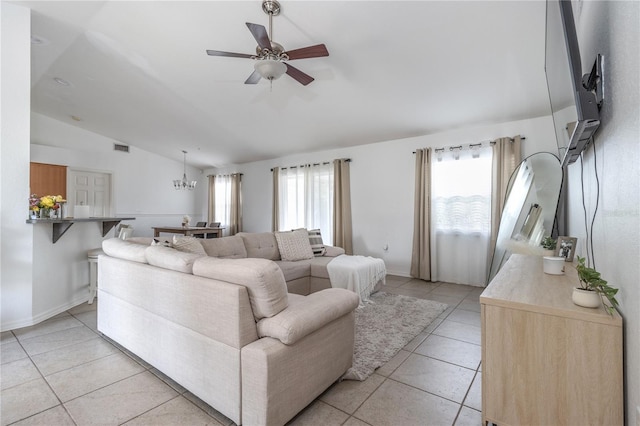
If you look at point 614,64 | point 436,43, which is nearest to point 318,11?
point 436,43

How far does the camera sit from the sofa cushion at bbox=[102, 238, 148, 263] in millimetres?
2100

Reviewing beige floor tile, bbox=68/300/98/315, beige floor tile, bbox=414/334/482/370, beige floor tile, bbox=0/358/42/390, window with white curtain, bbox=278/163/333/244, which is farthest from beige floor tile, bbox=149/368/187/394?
window with white curtain, bbox=278/163/333/244

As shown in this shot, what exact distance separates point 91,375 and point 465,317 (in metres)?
3.28

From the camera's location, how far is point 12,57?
2.71 m

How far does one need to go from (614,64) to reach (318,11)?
82.5 inches

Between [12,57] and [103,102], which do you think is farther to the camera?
[103,102]

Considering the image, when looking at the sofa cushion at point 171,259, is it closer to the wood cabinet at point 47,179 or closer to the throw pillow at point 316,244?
the throw pillow at point 316,244

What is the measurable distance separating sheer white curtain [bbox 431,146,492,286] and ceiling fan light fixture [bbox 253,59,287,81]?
125 inches

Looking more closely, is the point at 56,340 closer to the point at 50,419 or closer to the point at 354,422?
the point at 50,419

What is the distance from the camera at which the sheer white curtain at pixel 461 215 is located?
4.17m

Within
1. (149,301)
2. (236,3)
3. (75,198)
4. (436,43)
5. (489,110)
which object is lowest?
(149,301)

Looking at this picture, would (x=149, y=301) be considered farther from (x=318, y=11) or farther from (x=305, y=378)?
(x=318, y=11)

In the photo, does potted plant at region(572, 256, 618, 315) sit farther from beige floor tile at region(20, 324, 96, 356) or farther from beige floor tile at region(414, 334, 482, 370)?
beige floor tile at region(20, 324, 96, 356)

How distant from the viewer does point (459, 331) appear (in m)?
2.67
